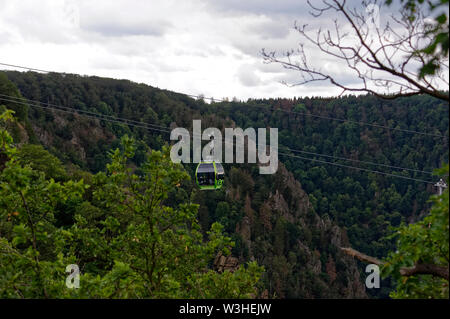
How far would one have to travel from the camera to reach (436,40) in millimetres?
4090

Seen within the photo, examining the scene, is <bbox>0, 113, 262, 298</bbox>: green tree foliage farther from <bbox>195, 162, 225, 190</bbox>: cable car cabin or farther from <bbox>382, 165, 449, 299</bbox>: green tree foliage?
<bbox>195, 162, 225, 190</bbox>: cable car cabin

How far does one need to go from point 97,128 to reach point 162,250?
281 feet

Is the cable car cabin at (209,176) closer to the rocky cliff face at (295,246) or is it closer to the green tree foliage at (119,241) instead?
the green tree foliage at (119,241)

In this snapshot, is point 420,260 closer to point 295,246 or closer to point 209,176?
point 209,176

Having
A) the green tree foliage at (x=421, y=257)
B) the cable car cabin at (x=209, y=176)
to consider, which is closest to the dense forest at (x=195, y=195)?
the green tree foliage at (x=421, y=257)

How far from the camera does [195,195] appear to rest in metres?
78.8

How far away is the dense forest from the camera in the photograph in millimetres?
6869

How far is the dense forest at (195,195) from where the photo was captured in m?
6.87

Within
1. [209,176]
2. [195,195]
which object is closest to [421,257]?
[209,176]

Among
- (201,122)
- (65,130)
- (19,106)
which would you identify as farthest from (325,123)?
(19,106)

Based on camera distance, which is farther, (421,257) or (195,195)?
(195,195)

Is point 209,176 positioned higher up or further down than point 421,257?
further down

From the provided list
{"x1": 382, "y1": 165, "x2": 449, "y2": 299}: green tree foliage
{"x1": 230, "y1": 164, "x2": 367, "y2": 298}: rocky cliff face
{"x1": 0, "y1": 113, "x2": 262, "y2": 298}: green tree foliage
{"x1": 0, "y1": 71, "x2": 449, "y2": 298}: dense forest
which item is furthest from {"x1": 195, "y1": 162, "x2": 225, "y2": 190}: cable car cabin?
{"x1": 230, "y1": 164, "x2": 367, "y2": 298}: rocky cliff face
